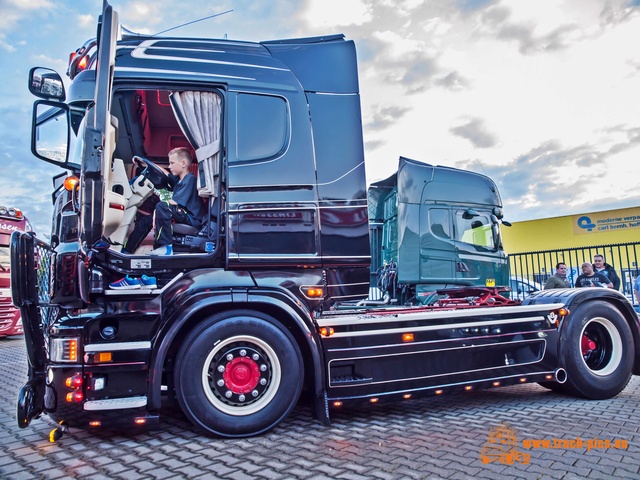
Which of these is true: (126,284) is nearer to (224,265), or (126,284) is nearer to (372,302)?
(224,265)

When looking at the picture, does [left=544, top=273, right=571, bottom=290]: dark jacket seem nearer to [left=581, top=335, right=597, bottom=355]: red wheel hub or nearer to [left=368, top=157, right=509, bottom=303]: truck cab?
[left=368, top=157, right=509, bottom=303]: truck cab

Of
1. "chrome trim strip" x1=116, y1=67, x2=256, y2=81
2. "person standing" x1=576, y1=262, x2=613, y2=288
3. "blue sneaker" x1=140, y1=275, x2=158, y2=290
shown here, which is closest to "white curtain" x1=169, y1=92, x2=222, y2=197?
"chrome trim strip" x1=116, y1=67, x2=256, y2=81

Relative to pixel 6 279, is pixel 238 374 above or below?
below

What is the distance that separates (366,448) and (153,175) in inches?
119

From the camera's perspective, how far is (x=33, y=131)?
13.1 ft

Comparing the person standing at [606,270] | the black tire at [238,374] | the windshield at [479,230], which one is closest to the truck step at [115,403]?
the black tire at [238,374]

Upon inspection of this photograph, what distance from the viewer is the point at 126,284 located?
3.78m

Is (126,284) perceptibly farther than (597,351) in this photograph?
No

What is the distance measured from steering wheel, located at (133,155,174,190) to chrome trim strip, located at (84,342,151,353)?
1.54 m

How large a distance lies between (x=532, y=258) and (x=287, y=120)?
834cm

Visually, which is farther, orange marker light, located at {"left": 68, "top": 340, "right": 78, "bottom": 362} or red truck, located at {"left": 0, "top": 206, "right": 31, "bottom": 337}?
red truck, located at {"left": 0, "top": 206, "right": 31, "bottom": 337}

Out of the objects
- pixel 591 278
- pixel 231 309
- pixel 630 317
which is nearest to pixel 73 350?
pixel 231 309

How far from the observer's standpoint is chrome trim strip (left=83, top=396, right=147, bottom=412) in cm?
348

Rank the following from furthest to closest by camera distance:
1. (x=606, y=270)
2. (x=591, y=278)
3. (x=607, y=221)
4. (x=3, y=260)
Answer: (x=607, y=221) < (x=3, y=260) < (x=606, y=270) < (x=591, y=278)
